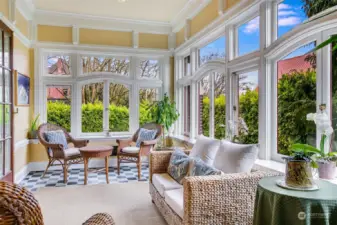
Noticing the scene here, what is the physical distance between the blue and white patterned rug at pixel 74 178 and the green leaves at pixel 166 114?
1.09 meters

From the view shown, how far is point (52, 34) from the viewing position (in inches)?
224

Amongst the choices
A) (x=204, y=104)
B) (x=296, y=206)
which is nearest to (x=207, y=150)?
(x=296, y=206)

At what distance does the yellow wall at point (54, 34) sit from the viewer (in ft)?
18.4

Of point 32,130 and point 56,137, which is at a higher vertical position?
point 32,130

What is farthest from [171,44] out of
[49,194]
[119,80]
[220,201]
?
[220,201]

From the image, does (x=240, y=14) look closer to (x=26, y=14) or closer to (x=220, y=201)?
(x=220, y=201)

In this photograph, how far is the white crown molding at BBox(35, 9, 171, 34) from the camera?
219 inches

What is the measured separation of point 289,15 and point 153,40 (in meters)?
3.89

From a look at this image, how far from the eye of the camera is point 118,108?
6.23 metres

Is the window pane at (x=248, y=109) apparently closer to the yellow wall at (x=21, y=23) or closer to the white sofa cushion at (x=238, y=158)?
the white sofa cushion at (x=238, y=158)

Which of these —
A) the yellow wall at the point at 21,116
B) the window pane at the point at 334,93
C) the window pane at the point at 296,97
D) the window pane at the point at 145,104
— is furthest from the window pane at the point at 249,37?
the yellow wall at the point at 21,116

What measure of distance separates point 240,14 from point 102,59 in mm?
3559

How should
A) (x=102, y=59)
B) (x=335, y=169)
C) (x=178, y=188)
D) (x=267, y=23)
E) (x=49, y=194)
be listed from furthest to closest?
1. (x=102, y=59)
2. (x=49, y=194)
3. (x=267, y=23)
4. (x=178, y=188)
5. (x=335, y=169)

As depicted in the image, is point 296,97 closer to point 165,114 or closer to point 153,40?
point 165,114
